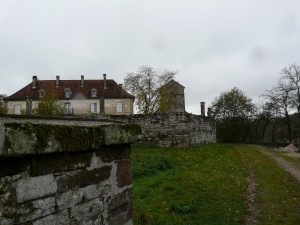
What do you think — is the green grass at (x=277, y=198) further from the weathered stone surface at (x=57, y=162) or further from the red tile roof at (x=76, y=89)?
the red tile roof at (x=76, y=89)

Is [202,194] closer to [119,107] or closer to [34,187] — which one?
[34,187]

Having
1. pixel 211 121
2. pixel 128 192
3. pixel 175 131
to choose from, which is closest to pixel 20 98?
pixel 211 121

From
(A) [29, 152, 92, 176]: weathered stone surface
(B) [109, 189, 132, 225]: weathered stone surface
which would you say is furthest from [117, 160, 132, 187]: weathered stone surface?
(A) [29, 152, 92, 176]: weathered stone surface

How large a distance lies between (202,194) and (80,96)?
47716 mm

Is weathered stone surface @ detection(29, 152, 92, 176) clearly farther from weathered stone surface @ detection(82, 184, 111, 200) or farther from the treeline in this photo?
the treeline

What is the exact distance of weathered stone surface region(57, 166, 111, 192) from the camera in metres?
2.82

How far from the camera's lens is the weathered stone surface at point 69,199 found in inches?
109

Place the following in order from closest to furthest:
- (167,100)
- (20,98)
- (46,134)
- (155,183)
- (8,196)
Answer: (8,196) → (46,134) → (155,183) → (167,100) → (20,98)

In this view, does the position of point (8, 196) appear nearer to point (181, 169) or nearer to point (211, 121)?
point (181, 169)

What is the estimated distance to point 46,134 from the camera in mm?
2561

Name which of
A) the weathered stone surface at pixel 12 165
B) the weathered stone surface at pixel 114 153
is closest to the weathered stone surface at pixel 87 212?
the weathered stone surface at pixel 114 153

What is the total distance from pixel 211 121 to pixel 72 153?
94.5 feet

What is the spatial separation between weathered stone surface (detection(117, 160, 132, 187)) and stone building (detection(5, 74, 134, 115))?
159 ft

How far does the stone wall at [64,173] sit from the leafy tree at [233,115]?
48607mm
